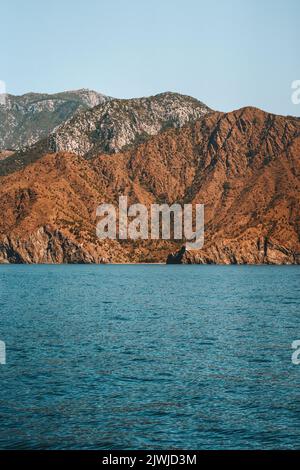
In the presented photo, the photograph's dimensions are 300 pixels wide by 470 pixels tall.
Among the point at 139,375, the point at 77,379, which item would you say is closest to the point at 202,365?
the point at 139,375

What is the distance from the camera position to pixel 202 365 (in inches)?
2275

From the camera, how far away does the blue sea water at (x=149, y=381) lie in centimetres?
3700

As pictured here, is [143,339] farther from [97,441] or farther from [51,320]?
[97,441]

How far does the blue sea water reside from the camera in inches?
1457

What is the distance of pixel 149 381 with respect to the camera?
50.8 meters

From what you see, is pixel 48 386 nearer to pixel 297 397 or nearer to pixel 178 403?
pixel 178 403

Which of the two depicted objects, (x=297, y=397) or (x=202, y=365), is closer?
(x=297, y=397)

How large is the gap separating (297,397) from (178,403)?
9704 mm

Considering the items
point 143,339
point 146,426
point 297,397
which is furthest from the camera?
point 143,339

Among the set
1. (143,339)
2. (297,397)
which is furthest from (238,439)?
(143,339)
